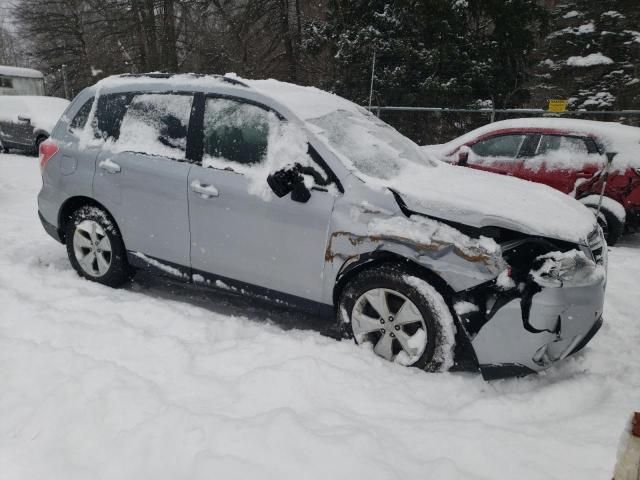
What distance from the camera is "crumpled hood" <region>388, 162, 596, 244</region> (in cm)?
277

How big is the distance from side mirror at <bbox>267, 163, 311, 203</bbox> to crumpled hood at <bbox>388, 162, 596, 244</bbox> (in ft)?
1.83

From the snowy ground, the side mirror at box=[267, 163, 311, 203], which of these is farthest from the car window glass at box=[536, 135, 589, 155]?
the side mirror at box=[267, 163, 311, 203]

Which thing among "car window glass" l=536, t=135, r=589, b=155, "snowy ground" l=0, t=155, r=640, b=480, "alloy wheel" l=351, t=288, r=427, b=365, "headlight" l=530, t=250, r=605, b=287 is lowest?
"snowy ground" l=0, t=155, r=640, b=480

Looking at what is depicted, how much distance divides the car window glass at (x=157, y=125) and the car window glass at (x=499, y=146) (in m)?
4.85

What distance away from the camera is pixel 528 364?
269 cm

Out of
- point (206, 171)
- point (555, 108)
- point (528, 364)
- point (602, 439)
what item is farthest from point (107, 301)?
point (555, 108)

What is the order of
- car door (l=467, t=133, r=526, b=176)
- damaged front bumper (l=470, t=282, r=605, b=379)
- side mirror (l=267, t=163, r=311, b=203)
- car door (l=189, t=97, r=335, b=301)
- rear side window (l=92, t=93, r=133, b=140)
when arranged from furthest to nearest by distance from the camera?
car door (l=467, t=133, r=526, b=176) → rear side window (l=92, t=93, r=133, b=140) → car door (l=189, t=97, r=335, b=301) → side mirror (l=267, t=163, r=311, b=203) → damaged front bumper (l=470, t=282, r=605, b=379)

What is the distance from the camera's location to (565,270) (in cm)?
268

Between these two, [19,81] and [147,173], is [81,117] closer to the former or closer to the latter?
[147,173]

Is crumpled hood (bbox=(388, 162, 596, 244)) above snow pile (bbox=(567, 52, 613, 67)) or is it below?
below

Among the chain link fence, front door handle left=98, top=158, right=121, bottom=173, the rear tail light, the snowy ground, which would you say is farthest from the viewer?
the chain link fence

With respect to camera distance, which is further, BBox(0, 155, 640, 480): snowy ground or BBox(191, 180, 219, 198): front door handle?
BBox(191, 180, 219, 198): front door handle

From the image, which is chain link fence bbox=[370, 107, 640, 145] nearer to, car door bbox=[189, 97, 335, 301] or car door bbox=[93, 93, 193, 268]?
car door bbox=[93, 93, 193, 268]

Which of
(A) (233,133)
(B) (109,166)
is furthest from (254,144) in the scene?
(B) (109,166)
